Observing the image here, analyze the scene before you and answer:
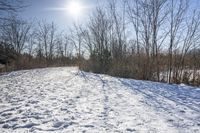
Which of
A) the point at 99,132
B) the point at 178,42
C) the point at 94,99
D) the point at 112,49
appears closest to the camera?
the point at 99,132

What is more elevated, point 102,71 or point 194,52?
point 194,52

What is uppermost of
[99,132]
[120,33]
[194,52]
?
[120,33]

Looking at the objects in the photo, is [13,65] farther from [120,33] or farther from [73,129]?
[73,129]

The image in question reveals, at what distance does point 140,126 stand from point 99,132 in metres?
0.80

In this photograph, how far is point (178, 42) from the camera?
1322 cm

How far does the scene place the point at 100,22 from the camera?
2022cm

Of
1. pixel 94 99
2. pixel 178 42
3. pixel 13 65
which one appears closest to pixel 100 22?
pixel 178 42

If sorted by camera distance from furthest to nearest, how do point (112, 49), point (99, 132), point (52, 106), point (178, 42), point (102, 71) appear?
1. point (112, 49)
2. point (102, 71)
3. point (178, 42)
4. point (52, 106)
5. point (99, 132)

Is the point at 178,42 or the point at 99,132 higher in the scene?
the point at 178,42

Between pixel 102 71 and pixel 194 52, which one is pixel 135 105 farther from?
pixel 102 71

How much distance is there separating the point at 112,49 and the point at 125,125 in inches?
608

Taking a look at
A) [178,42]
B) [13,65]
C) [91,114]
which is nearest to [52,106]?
[91,114]

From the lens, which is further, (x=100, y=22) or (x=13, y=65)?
(x=13, y=65)

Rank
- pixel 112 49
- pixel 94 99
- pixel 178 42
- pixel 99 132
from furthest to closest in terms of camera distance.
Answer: pixel 112 49 → pixel 178 42 → pixel 94 99 → pixel 99 132
